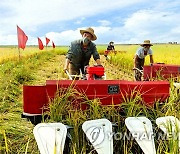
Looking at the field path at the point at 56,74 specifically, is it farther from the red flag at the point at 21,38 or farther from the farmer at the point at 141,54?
the red flag at the point at 21,38

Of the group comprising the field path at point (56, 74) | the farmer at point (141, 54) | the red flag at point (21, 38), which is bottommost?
the field path at point (56, 74)

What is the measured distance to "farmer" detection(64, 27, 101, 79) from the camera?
17.2 ft

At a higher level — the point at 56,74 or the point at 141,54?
the point at 141,54

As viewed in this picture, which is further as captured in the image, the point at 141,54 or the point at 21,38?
the point at 21,38

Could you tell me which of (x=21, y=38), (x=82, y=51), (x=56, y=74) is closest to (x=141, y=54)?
(x=82, y=51)

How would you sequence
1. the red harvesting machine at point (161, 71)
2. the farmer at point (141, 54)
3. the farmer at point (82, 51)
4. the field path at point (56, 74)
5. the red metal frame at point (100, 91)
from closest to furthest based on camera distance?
1. the red metal frame at point (100, 91)
2. the farmer at point (82, 51)
3. the red harvesting machine at point (161, 71)
4. the farmer at point (141, 54)
5. the field path at point (56, 74)

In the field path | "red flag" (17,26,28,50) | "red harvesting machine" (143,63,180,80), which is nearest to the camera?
"red harvesting machine" (143,63,180,80)

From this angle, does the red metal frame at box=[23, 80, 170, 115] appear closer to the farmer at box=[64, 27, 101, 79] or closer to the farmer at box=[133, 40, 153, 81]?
the farmer at box=[64, 27, 101, 79]

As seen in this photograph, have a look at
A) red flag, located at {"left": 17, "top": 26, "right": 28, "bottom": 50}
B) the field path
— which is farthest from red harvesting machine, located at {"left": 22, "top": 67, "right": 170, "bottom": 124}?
red flag, located at {"left": 17, "top": 26, "right": 28, "bottom": 50}

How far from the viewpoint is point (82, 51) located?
5.55m

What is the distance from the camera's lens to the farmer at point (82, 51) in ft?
17.2

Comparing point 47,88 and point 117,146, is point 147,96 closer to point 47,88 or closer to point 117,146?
point 117,146

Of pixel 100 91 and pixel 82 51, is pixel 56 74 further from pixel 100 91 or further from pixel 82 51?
pixel 100 91

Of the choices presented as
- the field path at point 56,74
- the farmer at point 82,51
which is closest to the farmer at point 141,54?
the field path at point 56,74
